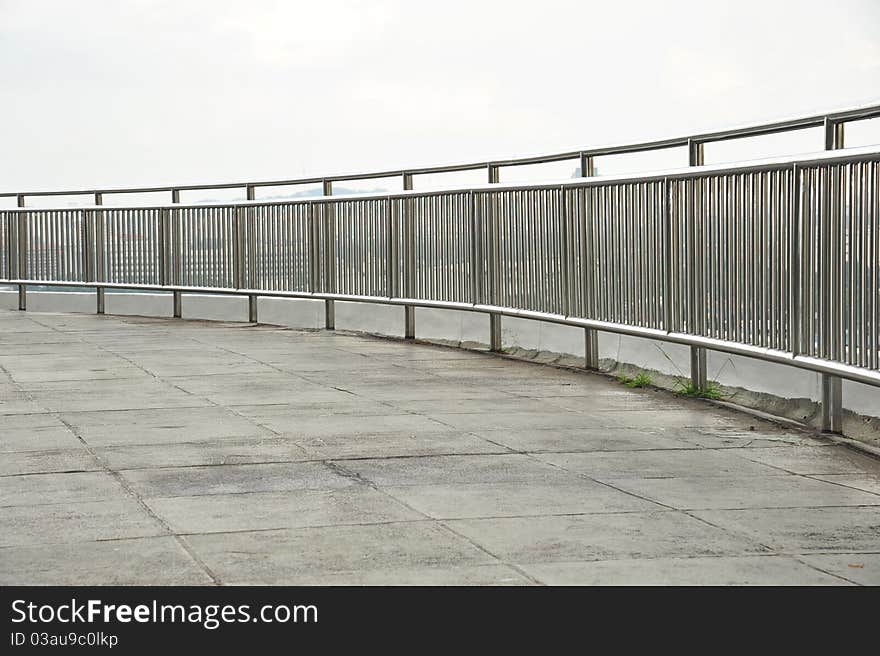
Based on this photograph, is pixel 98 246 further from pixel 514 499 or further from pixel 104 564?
pixel 104 564

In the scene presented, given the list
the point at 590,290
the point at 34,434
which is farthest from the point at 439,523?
the point at 590,290

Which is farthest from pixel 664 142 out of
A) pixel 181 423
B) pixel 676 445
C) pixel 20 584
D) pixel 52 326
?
pixel 52 326

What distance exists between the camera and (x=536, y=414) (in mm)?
8414

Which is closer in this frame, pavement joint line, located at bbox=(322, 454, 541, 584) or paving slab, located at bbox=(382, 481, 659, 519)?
pavement joint line, located at bbox=(322, 454, 541, 584)

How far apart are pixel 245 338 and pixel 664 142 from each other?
5238mm

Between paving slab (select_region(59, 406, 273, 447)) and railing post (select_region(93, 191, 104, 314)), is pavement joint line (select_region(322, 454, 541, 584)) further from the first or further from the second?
railing post (select_region(93, 191, 104, 314))

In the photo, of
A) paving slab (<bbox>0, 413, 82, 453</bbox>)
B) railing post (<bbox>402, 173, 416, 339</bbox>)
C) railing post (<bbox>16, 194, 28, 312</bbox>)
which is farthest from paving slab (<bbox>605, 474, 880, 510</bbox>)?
railing post (<bbox>16, 194, 28, 312</bbox>)

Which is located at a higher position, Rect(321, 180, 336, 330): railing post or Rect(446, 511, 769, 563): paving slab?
Rect(321, 180, 336, 330): railing post

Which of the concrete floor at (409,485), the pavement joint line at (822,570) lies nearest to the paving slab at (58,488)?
the concrete floor at (409,485)

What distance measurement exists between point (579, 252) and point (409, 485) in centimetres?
467

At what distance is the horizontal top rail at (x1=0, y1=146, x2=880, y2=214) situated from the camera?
7.26m

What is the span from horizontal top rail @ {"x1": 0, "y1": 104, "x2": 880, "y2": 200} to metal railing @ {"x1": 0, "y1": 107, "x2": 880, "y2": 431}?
0.07ft

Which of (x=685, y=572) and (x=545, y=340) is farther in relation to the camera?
(x=545, y=340)

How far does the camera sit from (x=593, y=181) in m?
10.3
